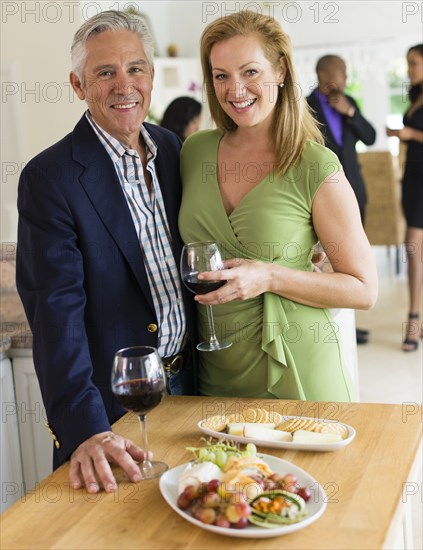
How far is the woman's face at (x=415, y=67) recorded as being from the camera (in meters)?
Answer: 4.69

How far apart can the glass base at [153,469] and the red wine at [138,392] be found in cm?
15

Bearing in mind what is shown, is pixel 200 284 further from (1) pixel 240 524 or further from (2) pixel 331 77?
(2) pixel 331 77

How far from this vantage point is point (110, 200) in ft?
6.06

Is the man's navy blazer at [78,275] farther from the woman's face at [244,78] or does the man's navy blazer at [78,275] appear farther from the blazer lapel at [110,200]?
the woman's face at [244,78]

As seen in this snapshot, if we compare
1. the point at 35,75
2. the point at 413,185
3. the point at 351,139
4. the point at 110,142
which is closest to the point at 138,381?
the point at 110,142

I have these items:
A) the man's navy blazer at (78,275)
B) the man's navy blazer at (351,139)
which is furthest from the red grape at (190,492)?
the man's navy blazer at (351,139)

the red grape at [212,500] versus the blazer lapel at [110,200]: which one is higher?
the blazer lapel at [110,200]

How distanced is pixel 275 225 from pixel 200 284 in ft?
1.03

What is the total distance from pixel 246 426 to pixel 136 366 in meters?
0.31

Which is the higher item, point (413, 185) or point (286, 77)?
point (286, 77)

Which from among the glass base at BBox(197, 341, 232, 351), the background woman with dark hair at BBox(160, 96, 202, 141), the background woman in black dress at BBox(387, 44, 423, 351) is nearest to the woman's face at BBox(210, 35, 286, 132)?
the glass base at BBox(197, 341, 232, 351)

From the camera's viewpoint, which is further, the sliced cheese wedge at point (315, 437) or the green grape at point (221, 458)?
the sliced cheese wedge at point (315, 437)

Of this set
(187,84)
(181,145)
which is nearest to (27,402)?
(181,145)

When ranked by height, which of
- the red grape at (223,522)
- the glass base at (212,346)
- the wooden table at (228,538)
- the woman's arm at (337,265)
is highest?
the woman's arm at (337,265)
